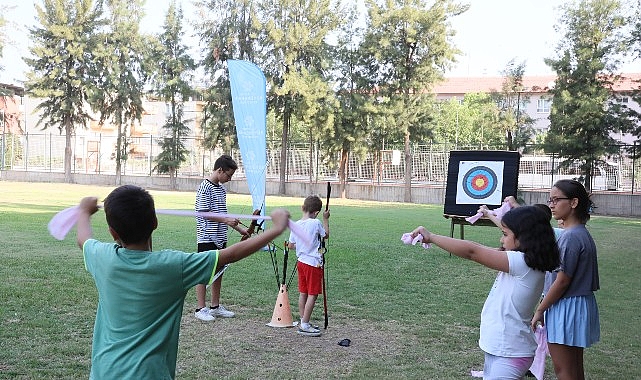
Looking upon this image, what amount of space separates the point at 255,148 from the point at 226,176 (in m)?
6.02

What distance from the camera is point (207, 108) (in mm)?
41969

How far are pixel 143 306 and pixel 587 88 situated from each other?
1295 inches

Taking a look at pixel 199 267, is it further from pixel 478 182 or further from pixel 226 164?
pixel 478 182

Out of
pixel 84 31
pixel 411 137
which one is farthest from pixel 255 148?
pixel 84 31

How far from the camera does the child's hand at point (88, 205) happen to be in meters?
2.61

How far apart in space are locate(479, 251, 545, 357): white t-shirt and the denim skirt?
1.87ft

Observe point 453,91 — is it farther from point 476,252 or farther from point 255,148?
point 476,252

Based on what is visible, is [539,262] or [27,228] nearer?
[539,262]

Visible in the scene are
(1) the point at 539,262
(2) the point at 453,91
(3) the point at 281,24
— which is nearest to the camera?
(1) the point at 539,262

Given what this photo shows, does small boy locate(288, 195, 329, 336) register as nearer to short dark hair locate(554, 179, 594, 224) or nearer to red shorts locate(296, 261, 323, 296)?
red shorts locate(296, 261, 323, 296)

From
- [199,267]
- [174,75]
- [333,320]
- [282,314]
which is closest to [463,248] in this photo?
[199,267]

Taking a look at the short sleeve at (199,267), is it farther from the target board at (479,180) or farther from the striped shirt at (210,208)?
the target board at (479,180)

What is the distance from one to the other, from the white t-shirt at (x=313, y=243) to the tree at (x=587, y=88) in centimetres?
2772

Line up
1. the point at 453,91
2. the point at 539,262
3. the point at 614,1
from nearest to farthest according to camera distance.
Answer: the point at 539,262 → the point at 614,1 → the point at 453,91
